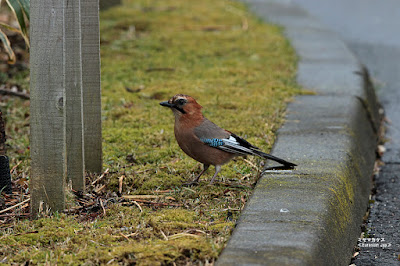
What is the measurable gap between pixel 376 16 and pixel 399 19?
0.59 m

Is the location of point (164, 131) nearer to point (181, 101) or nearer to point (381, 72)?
point (181, 101)

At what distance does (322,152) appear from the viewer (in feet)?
14.5

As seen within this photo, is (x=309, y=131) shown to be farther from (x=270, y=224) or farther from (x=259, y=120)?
(x=270, y=224)

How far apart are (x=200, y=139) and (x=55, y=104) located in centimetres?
101

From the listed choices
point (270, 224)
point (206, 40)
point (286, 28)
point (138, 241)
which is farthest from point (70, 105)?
point (286, 28)

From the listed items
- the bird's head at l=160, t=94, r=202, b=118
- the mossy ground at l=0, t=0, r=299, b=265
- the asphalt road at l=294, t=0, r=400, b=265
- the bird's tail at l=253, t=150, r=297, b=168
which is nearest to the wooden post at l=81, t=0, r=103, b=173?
the mossy ground at l=0, t=0, r=299, b=265

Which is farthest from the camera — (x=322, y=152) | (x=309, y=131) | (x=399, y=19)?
(x=399, y=19)

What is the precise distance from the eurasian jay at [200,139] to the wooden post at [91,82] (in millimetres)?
465

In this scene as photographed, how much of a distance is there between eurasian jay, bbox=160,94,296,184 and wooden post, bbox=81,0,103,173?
465 millimetres

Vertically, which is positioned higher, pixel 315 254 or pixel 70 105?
pixel 70 105

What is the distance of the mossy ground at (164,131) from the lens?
3090 millimetres

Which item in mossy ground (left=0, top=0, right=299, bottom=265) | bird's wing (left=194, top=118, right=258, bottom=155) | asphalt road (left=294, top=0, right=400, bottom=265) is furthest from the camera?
bird's wing (left=194, top=118, right=258, bottom=155)

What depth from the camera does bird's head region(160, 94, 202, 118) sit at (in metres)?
4.00

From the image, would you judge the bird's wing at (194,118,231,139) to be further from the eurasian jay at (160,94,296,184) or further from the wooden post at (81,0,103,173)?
the wooden post at (81,0,103,173)
